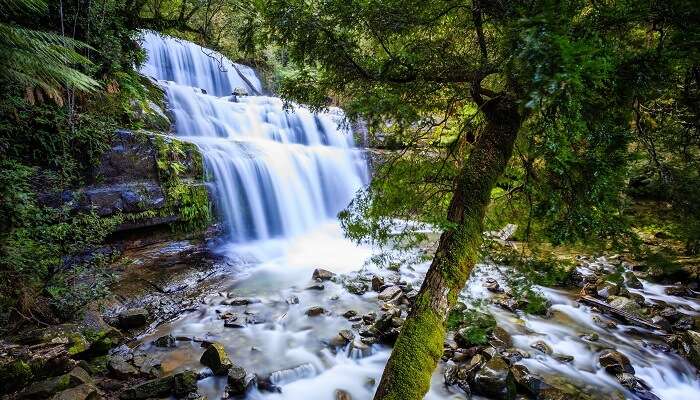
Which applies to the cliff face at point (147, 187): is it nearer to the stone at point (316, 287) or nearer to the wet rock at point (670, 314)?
the stone at point (316, 287)

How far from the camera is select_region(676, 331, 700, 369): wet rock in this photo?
4395 millimetres

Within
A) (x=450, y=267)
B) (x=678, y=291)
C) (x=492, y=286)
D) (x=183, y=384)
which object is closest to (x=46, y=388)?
(x=183, y=384)

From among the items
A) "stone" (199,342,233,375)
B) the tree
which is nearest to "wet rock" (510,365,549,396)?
the tree

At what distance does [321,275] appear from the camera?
7.30 meters

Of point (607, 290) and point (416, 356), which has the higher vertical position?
point (416, 356)

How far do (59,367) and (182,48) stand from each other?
45.2 feet

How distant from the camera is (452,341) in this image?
15.1ft

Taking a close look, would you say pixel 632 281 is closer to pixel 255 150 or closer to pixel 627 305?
pixel 627 305

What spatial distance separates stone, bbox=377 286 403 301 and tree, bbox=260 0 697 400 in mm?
3318

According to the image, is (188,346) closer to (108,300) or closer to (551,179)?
(108,300)

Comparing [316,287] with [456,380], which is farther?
[316,287]

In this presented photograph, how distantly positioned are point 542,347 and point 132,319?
18.1ft

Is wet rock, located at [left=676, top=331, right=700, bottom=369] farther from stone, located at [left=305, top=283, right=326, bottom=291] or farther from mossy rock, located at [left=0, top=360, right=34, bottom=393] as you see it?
mossy rock, located at [left=0, top=360, right=34, bottom=393]

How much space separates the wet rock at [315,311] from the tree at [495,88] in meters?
3.34
